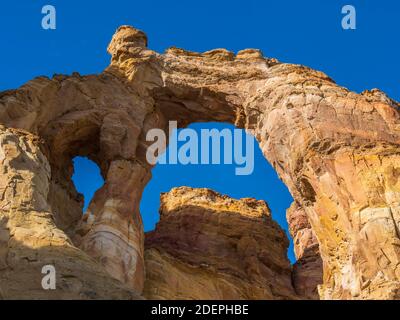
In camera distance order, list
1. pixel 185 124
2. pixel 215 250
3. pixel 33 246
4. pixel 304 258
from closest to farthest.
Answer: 1. pixel 33 246
2. pixel 185 124
3. pixel 215 250
4. pixel 304 258

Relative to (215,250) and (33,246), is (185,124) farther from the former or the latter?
(33,246)

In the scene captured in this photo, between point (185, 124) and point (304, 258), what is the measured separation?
10532 mm

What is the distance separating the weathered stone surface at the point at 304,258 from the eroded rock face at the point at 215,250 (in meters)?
0.62

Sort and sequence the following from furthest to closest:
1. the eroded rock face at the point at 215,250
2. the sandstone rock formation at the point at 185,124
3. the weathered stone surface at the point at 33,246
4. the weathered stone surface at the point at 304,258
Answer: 1. the weathered stone surface at the point at 304,258
2. the eroded rock face at the point at 215,250
3. the sandstone rock formation at the point at 185,124
4. the weathered stone surface at the point at 33,246

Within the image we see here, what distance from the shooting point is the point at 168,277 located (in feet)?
98.4

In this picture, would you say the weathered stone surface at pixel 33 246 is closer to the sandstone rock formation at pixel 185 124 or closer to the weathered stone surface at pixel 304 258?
the sandstone rock formation at pixel 185 124

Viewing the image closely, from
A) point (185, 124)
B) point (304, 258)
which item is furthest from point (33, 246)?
point (304, 258)

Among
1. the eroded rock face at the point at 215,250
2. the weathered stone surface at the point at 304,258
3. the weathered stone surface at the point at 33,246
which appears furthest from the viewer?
the weathered stone surface at the point at 304,258

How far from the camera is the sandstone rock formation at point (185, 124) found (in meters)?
22.1

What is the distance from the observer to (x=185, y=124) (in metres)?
33.6

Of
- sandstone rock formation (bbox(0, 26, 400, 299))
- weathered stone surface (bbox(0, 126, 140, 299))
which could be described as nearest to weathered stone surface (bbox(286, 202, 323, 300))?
sandstone rock formation (bbox(0, 26, 400, 299))

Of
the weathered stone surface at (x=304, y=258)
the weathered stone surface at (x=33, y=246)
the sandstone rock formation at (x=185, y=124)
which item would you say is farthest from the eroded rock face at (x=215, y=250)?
the weathered stone surface at (x=33, y=246)

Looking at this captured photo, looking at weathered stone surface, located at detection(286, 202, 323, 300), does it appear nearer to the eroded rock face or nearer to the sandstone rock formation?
the eroded rock face

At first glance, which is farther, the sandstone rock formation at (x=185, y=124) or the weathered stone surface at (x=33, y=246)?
Answer: the sandstone rock formation at (x=185, y=124)
